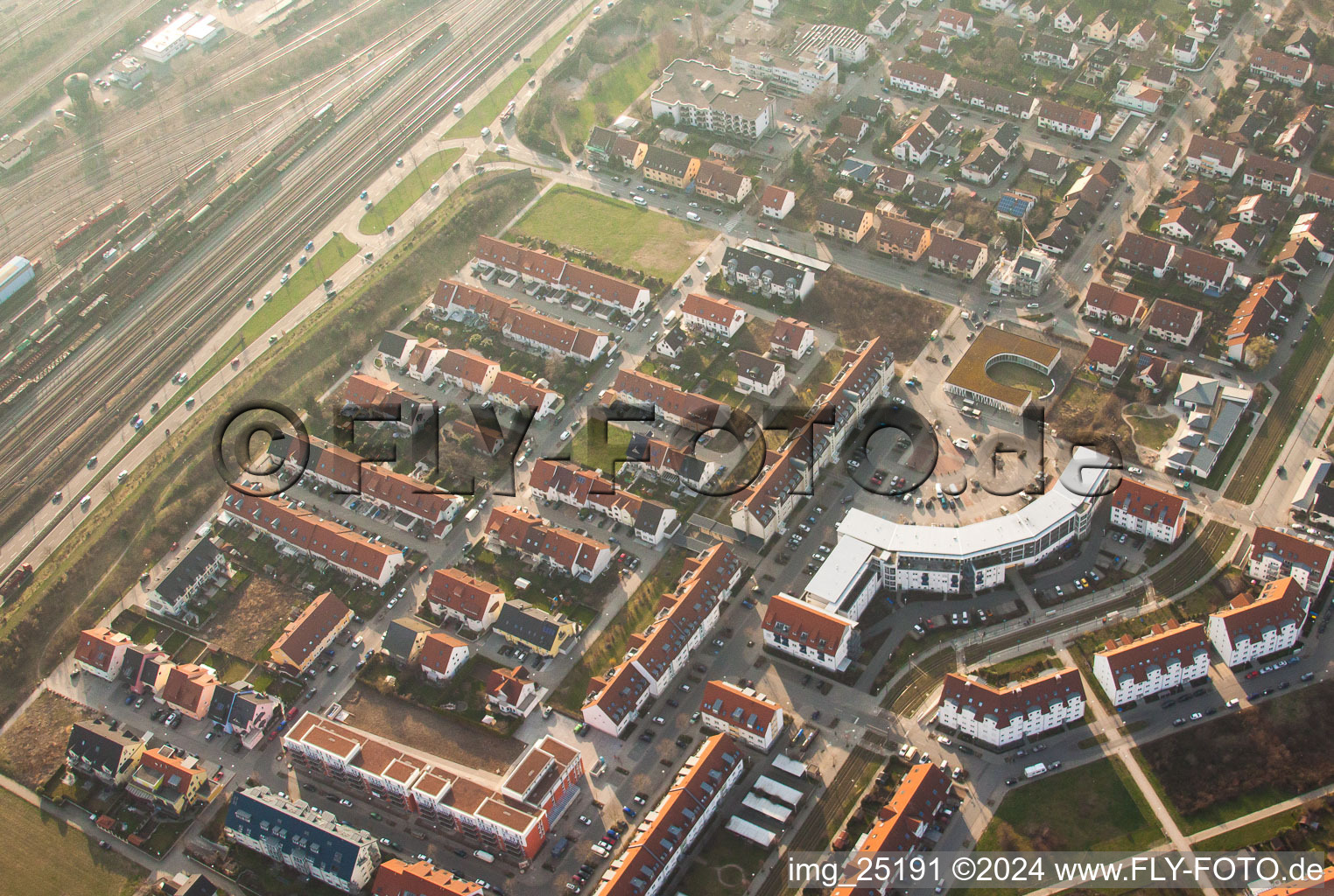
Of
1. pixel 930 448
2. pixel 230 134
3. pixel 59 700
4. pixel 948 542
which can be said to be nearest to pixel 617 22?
pixel 230 134

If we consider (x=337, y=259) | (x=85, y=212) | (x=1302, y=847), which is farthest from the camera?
(x=85, y=212)

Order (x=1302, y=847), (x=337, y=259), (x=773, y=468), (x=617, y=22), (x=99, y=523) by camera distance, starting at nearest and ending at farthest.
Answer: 1. (x=1302, y=847)
2. (x=773, y=468)
3. (x=99, y=523)
4. (x=337, y=259)
5. (x=617, y=22)

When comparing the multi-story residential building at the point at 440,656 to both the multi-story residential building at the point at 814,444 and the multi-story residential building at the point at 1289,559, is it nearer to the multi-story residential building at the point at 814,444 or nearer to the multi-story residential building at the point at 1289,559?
the multi-story residential building at the point at 814,444

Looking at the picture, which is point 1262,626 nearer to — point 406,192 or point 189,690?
point 189,690

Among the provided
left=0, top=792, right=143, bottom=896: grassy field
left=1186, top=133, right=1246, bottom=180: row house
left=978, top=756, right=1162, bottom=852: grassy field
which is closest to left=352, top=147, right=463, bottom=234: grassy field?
left=0, top=792, right=143, bottom=896: grassy field

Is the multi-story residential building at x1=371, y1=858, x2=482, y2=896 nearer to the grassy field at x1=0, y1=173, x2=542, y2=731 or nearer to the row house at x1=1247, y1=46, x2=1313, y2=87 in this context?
the grassy field at x1=0, y1=173, x2=542, y2=731

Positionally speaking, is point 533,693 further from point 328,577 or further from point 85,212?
point 85,212

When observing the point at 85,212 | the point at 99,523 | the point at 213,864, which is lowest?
the point at 213,864

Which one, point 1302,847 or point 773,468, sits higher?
point 773,468
